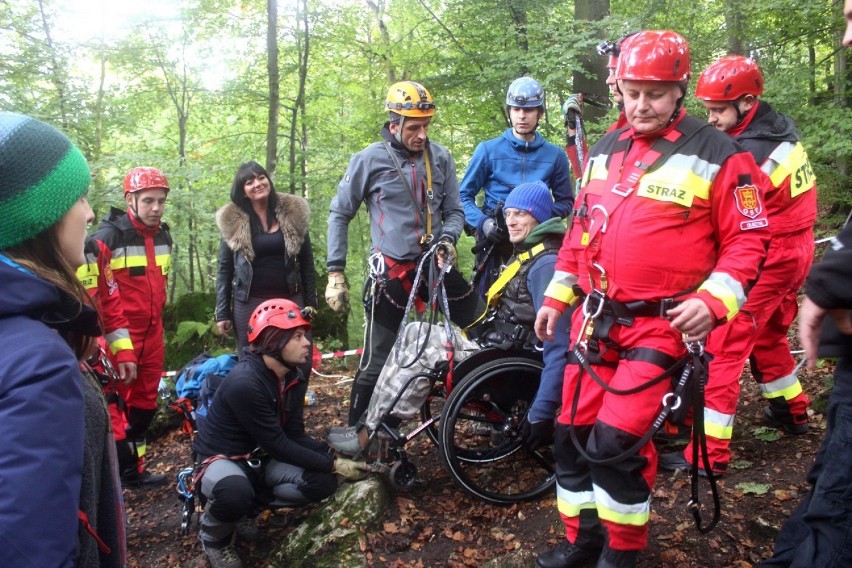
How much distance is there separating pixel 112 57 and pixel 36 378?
40.1 ft

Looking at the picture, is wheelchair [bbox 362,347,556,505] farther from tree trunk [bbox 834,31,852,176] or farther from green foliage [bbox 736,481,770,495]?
tree trunk [bbox 834,31,852,176]

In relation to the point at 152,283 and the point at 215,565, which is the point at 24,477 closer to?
the point at 215,565

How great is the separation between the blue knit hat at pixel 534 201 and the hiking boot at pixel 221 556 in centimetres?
289

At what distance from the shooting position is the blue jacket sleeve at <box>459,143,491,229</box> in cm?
507

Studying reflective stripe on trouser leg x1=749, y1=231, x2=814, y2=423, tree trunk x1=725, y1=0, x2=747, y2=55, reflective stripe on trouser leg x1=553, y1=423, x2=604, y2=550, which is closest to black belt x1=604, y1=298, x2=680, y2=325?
reflective stripe on trouser leg x1=553, y1=423, x2=604, y2=550

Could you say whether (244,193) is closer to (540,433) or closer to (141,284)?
(141,284)

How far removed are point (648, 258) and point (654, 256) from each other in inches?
1.0

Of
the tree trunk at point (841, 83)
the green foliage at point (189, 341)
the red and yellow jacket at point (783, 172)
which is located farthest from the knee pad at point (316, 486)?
the tree trunk at point (841, 83)

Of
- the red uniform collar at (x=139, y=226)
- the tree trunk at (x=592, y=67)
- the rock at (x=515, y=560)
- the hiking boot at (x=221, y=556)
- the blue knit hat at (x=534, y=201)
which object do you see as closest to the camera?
the rock at (x=515, y=560)

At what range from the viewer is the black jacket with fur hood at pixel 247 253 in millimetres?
5145

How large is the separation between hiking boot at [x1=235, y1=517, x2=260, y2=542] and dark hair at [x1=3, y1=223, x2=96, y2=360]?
3.08m

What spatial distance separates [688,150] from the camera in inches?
104

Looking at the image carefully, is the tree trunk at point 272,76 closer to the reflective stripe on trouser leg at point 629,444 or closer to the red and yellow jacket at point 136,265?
the red and yellow jacket at point 136,265

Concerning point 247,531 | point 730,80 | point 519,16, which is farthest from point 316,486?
point 519,16
